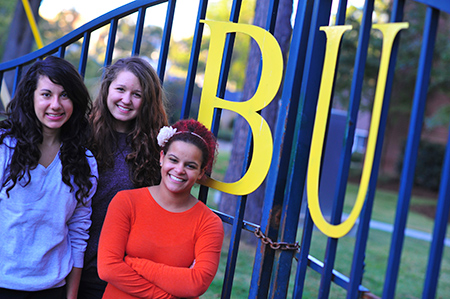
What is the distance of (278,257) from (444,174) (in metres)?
0.92

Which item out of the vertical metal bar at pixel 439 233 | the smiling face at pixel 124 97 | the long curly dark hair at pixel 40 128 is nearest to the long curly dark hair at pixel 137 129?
the smiling face at pixel 124 97

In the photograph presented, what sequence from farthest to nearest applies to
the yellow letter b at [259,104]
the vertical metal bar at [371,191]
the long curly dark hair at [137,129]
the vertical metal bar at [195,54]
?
the vertical metal bar at [195,54] < the long curly dark hair at [137,129] < the yellow letter b at [259,104] < the vertical metal bar at [371,191]

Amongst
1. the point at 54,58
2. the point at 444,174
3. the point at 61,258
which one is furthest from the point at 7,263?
the point at 444,174

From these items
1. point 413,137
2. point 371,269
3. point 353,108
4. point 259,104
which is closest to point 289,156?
point 259,104

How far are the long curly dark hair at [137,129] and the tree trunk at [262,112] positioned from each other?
3.23 m

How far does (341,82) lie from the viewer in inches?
609

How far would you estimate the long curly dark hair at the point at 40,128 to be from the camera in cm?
205

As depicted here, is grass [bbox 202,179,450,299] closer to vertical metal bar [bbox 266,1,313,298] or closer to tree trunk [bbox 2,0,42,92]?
vertical metal bar [bbox 266,1,313,298]

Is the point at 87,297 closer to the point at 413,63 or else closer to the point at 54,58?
the point at 54,58

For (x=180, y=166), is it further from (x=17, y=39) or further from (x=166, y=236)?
(x=17, y=39)

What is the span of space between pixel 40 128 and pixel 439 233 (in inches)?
73.8

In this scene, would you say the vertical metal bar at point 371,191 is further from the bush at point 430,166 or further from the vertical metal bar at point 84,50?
the bush at point 430,166

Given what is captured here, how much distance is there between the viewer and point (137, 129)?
2.37 meters

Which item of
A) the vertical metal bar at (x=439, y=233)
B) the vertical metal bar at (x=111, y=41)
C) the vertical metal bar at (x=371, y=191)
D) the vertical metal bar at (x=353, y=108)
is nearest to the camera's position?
the vertical metal bar at (x=439, y=233)
